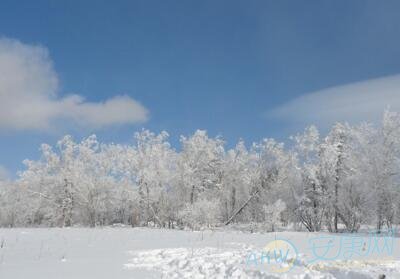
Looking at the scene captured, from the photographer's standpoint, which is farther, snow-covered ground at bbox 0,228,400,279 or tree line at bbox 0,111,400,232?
tree line at bbox 0,111,400,232

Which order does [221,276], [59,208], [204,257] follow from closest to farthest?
[221,276] < [204,257] < [59,208]

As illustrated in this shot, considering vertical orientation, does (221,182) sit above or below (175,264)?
above

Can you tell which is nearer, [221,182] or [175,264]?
[175,264]

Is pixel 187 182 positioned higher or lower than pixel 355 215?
A: higher

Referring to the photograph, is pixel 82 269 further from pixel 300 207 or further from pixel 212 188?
pixel 212 188

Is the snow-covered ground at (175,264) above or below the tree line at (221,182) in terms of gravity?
below

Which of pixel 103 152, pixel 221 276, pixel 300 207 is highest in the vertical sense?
pixel 103 152

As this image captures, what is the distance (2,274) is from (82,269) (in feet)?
5.26

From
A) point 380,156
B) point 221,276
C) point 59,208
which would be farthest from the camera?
point 59,208

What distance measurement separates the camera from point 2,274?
24.7 ft

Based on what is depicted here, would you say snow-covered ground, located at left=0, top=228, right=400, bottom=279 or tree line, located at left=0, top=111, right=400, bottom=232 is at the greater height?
tree line, located at left=0, top=111, right=400, bottom=232

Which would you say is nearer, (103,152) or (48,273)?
(48,273)

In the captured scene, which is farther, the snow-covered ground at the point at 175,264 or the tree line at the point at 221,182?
the tree line at the point at 221,182

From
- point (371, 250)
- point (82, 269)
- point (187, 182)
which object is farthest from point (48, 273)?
point (187, 182)
